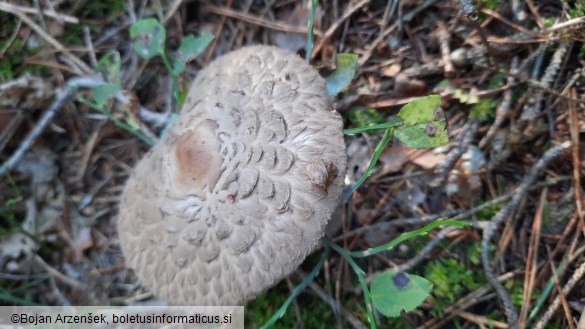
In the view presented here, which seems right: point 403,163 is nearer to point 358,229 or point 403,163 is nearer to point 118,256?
point 358,229

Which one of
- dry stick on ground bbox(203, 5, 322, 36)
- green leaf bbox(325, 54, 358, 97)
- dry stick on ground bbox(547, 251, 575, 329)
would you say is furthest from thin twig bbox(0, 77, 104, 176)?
dry stick on ground bbox(547, 251, 575, 329)

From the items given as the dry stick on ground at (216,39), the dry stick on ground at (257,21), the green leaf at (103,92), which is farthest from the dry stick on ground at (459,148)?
the green leaf at (103,92)

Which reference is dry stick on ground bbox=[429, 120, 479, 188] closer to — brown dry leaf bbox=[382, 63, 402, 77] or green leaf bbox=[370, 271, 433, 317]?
brown dry leaf bbox=[382, 63, 402, 77]

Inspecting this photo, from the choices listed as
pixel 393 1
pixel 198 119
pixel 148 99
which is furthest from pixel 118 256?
pixel 393 1

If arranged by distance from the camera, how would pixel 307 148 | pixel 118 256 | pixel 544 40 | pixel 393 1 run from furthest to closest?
pixel 118 256
pixel 393 1
pixel 544 40
pixel 307 148

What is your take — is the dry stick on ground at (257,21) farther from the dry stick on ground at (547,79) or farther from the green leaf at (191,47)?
the dry stick on ground at (547,79)
